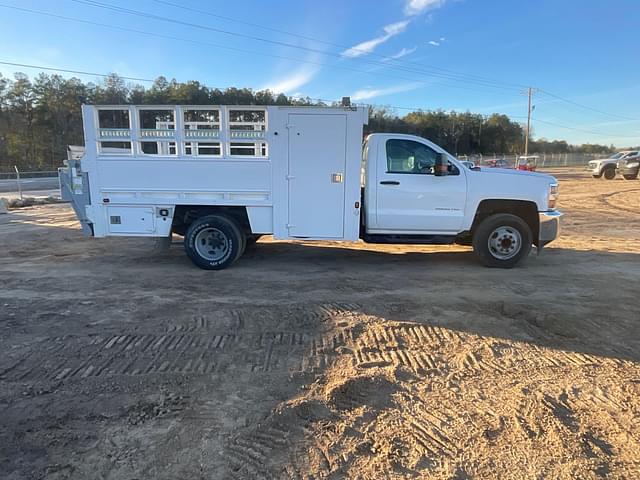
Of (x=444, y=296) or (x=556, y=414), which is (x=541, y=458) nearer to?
(x=556, y=414)

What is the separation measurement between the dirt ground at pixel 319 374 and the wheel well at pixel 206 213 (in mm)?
826

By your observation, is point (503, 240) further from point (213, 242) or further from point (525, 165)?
point (525, 165)

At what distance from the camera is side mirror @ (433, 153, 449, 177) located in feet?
23.0

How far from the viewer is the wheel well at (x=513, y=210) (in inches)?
289

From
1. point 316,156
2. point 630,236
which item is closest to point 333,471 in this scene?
point 316,156

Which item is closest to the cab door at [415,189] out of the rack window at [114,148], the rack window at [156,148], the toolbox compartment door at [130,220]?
the toolbox compartment door at [130,220]

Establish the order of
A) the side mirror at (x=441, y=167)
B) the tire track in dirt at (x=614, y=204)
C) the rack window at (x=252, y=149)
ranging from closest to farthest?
the side mirror at (x=441, y=167) < the rack window at (x=252, y=149) < the tire track in dirt at (x=614, y=204)

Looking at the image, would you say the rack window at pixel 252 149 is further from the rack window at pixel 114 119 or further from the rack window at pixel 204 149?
the rack window at pixel 114 119

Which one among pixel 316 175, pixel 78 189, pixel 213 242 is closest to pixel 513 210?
pixel 316 175

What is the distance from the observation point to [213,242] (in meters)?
7.25

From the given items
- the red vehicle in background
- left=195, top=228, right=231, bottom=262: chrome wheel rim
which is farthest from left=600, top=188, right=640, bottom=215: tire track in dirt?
left=195, top=228, right=231, bottom=262: chrome wheel rim

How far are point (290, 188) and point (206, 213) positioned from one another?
1542 mm

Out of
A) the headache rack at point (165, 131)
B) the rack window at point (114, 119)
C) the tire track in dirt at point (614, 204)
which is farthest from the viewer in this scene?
the tire track in dirt at point (614, 204)

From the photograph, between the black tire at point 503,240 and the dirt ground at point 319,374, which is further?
the black tire at point 503,240
